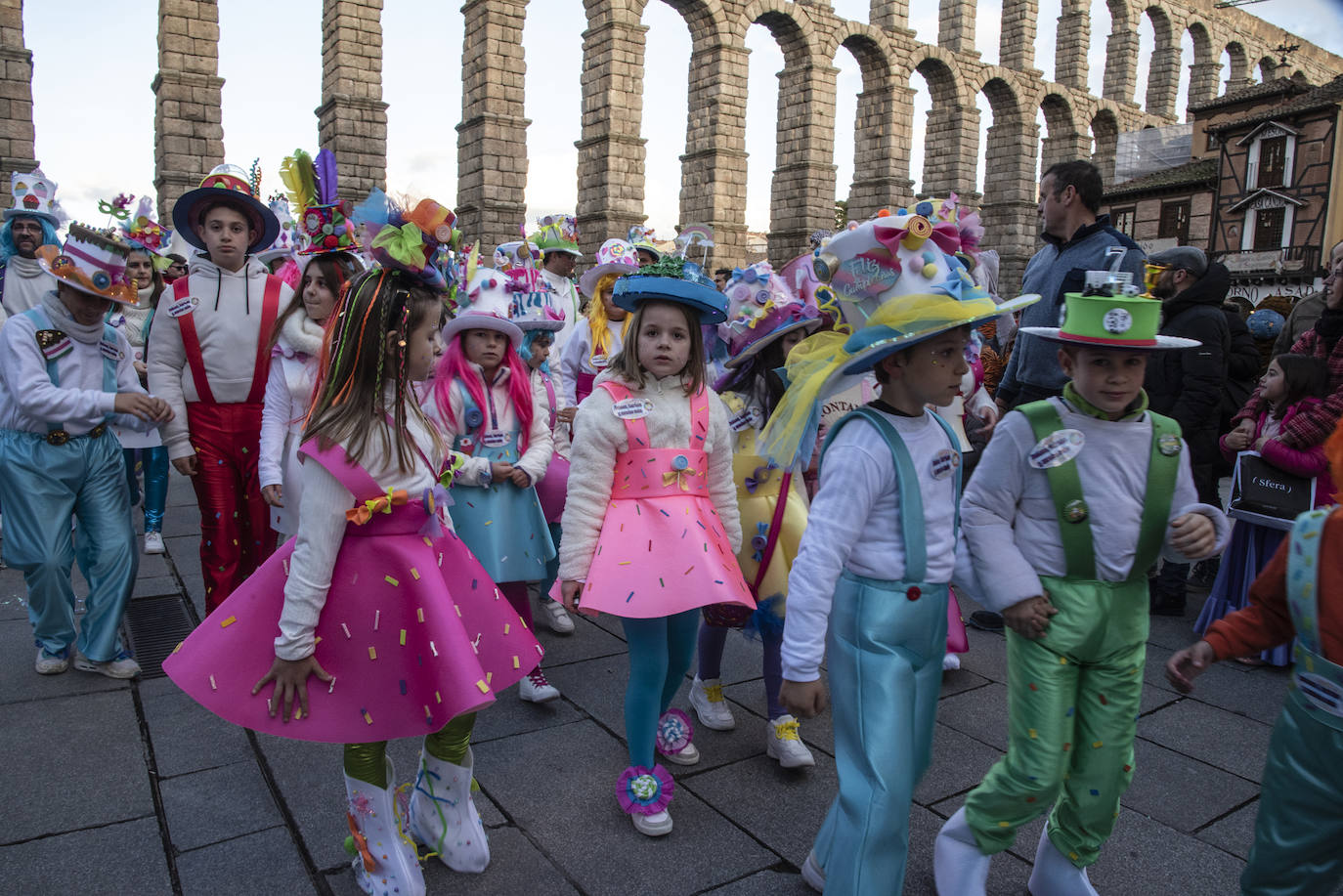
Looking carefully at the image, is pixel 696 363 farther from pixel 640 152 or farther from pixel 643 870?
pixel 640 152

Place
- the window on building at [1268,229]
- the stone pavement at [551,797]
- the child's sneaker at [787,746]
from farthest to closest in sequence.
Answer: the window on building at [1268,229] → the child's sneaker at [787,746] → the stone pavement at [551,797]

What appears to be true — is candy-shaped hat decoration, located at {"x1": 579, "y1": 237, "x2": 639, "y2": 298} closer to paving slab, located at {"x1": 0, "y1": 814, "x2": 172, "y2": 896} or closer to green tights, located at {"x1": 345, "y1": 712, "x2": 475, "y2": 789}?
green tights, located at {"x1": 345, "y1": 712, "x2": 475, "y2": 789}

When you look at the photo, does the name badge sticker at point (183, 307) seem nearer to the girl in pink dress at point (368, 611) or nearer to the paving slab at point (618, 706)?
the girl in pink dress at point (368, 611)

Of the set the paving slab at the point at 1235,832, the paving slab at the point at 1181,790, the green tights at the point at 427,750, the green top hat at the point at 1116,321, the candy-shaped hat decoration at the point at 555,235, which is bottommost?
the paving slab at the point at 1181,790

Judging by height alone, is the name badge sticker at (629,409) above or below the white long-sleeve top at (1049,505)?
above

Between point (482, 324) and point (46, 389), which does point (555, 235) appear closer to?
point (482, 324)

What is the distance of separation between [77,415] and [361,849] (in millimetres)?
2609

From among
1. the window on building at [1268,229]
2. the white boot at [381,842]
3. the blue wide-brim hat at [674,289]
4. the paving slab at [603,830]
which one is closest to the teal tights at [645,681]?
the paving slab at [603,830]

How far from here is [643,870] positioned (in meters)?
2.68

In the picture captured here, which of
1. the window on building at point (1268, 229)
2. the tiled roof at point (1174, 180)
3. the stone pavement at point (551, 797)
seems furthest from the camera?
the tiled roof at point (1174, 180)

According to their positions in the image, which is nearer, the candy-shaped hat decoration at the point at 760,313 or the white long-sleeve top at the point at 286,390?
the candy-shaped hat decoration at the point at 760,313

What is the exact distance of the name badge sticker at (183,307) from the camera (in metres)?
4.05

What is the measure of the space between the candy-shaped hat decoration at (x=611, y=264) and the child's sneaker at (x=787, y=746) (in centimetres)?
339

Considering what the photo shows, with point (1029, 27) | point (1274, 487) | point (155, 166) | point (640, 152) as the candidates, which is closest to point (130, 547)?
point (1274, 487)
